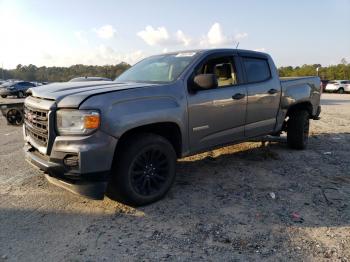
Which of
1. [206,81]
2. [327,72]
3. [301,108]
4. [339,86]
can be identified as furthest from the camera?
[327,72]

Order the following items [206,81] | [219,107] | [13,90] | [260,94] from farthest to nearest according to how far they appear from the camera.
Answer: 1. [13,90]
2. [260,94]
3. [219,107]
4. [206,81]

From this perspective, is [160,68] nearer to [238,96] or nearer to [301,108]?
[238,96]

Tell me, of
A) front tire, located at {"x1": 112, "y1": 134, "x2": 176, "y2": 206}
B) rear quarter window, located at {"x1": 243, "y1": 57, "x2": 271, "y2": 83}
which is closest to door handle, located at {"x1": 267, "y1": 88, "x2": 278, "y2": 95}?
rear quarter window, located at {"x1": 243, "y1": 57, "x2": 271, "y2": 83}

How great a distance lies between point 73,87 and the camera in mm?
4086

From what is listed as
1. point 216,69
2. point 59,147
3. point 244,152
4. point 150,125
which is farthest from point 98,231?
point 244,152

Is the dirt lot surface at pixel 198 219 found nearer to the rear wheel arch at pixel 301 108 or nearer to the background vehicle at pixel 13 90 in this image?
the rear wheel arch at pixel 301 108

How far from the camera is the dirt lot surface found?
3.07 meters

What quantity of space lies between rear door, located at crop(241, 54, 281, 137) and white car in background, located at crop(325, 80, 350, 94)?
36.4 m

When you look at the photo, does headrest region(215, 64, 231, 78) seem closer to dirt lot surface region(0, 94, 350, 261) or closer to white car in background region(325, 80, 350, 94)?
dirt lot surface region(0, 94, 350, 261)

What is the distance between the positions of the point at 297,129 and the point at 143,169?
3.97m

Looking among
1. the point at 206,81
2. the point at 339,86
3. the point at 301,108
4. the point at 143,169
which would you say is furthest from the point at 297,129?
the point at 339,86

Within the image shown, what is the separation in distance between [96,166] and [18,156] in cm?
360

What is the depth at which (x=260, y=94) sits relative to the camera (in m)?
5.45

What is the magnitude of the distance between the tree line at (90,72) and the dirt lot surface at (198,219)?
1880 cm
